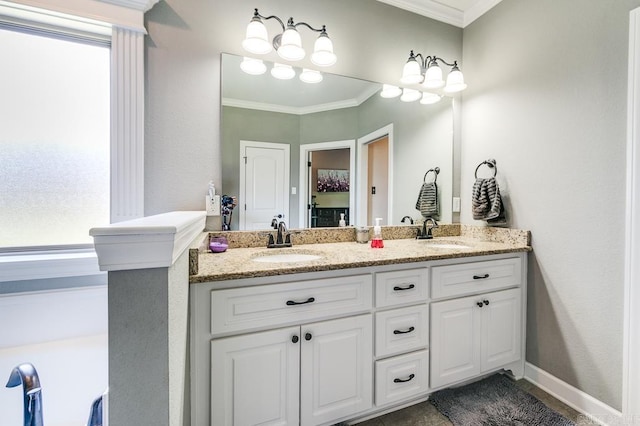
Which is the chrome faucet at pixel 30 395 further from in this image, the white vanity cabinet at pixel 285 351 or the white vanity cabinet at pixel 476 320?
the white vanity cabinet at pixel 476 320

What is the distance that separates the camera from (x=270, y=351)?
3.73 ft

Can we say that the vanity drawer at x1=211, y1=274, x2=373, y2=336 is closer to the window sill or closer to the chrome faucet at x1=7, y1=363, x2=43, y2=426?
the chrome faucet at x1=7, y1=363, x2=43, y2=426

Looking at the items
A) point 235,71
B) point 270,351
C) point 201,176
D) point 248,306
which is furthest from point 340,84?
point 270,351

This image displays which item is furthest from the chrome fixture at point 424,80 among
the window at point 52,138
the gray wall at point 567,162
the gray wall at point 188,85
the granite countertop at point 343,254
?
the window at point 52,138

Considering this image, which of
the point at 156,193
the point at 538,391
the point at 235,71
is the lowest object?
the point at 538,391

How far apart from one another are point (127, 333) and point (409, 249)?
139cm

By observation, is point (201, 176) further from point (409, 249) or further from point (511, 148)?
point (511, 148)

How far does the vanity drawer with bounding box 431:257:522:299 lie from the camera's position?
1.48 m

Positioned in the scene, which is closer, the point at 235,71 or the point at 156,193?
the point at 156,193

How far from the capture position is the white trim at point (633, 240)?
4.19 feet

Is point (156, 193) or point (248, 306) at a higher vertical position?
point (156, 193)

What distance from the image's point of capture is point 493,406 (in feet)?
4.92

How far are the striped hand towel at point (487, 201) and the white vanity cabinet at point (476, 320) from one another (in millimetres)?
309

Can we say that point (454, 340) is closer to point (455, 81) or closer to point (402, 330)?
point (402, 330)
